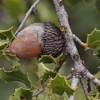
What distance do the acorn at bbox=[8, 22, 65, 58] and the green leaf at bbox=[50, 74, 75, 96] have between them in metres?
0.27

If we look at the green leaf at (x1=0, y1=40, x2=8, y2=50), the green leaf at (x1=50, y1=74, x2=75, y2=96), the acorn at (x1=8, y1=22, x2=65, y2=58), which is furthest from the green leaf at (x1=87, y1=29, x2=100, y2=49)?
the green leaf at (x1=0, y1=40, x2=8, y2=50)

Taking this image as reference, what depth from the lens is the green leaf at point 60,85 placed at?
1676mm

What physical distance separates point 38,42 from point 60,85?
0.33m

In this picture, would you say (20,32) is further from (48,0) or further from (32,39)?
(48,0)

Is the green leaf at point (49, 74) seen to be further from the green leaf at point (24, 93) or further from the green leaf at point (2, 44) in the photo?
the green leaf at point (2, 44)

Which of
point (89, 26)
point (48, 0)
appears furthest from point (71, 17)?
point (48, 0)

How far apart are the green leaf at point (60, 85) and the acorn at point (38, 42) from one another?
0.27 metres

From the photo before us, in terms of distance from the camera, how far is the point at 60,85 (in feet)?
5.60

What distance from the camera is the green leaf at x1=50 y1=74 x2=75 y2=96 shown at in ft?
5.50

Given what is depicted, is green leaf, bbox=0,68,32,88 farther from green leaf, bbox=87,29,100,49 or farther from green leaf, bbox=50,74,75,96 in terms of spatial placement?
green leaf, bbox=87,29,100,49

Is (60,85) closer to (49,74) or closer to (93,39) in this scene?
(49,74)

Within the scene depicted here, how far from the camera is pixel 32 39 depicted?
1921mm

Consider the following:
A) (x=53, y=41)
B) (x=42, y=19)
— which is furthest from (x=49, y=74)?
(x=42, y=19)

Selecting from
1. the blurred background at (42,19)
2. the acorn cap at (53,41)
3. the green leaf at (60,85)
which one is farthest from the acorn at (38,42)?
the green leaf at (60,85)
